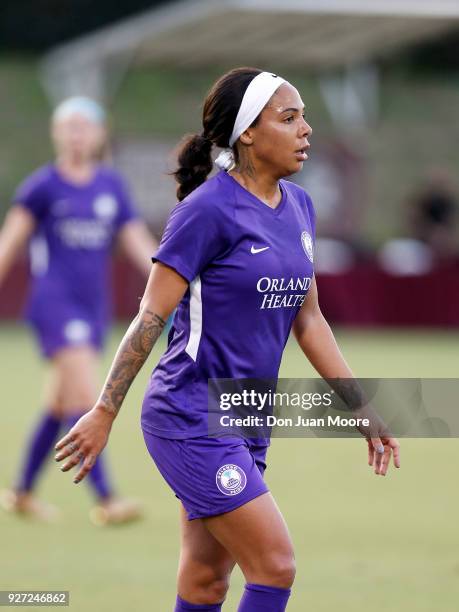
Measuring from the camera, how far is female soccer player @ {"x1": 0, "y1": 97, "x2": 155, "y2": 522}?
7707 mm

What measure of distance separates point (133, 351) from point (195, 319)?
219mm

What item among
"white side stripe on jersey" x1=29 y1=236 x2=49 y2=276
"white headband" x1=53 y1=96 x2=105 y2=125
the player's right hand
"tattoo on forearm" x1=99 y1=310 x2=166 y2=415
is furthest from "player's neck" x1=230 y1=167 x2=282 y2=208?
"white side stripe on jersey" x1=29 y1=236 x2=49 y2=276

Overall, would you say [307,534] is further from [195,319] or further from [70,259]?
[195,319]

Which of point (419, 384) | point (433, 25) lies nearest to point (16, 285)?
point (433, 25)

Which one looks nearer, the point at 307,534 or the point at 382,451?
the point at 382,451

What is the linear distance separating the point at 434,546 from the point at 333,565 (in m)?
0.66

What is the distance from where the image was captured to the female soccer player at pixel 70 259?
25.3 feet

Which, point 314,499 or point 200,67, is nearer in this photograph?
point 314,499

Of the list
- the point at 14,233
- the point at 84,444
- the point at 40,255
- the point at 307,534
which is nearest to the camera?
the point at 84,444

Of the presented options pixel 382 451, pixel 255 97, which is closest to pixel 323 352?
pixel 382 451

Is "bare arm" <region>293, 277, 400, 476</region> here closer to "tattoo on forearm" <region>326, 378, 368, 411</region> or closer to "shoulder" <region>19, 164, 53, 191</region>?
"tattoo on forearm" <region>326, 378, 368, 411</region>

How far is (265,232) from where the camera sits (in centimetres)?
438

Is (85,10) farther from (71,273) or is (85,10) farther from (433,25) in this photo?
(71,273)

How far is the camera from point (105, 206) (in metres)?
7.98
